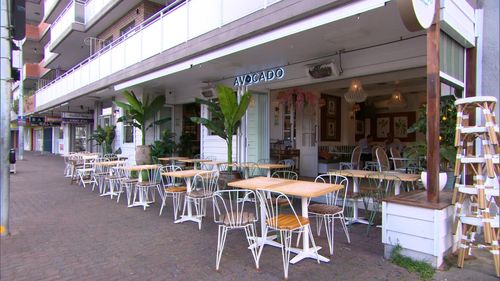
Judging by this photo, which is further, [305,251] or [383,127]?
[383,127]

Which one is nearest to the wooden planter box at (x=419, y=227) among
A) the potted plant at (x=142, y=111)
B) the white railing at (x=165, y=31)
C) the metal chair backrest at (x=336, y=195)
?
the metal chair backrest at (x=336, y=195)

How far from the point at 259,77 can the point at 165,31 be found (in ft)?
9.53

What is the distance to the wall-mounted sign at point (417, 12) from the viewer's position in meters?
3.63

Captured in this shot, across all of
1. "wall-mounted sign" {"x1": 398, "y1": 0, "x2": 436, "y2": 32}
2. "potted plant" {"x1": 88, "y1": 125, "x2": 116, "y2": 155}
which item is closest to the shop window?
"potted plant" {"x1": 88, "y1": 125, "x2": 116, "y2": 155}

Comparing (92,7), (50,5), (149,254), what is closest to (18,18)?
(149,254)

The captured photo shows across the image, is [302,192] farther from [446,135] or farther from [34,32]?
[34,32]

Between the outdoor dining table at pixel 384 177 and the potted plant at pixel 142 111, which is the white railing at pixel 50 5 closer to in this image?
the potted plant at pixel 142 111

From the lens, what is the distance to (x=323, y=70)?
7.29 metres

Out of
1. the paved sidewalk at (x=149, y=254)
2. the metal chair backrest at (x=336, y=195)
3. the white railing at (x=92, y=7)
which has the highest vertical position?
the white railing at (x=92, y=7)

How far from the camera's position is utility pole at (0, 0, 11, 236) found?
518cm

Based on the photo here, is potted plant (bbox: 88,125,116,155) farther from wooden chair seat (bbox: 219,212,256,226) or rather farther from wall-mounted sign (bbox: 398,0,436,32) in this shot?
wall-mounted sign (bbox: 398,0,436,32)

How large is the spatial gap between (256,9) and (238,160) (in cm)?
467

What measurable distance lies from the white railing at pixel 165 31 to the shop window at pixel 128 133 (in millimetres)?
2339

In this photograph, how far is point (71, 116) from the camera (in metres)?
18.5
